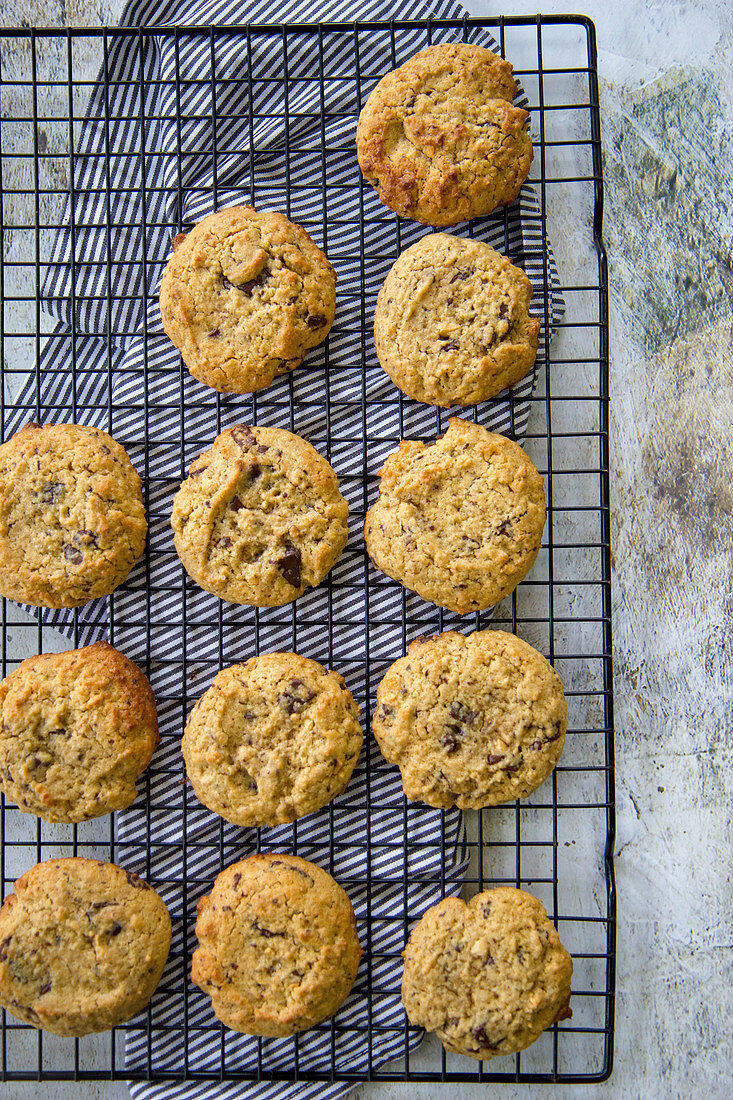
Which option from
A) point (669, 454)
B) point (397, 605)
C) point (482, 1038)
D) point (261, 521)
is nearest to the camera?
point (482, 1038)

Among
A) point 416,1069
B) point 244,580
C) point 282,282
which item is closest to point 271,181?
point 282,282

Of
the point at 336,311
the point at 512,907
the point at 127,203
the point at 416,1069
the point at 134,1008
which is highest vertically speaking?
the point at 127,203

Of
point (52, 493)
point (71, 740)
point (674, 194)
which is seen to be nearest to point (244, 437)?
point (52, 493)

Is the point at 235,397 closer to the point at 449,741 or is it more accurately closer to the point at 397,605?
the point at 397,605

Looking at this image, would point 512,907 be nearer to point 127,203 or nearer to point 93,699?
point 93,699

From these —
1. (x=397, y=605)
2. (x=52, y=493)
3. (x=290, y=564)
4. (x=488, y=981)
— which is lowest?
(x=488, y=981)

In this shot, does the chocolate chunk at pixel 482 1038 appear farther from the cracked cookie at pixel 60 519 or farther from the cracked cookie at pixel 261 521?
the cracked cookie at pixel 60 519
